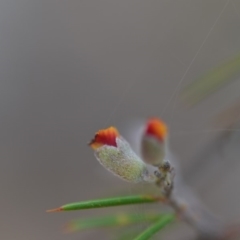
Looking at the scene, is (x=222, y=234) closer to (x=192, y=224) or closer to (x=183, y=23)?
(x=192, y=224)

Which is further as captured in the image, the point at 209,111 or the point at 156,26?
the point at 156,26

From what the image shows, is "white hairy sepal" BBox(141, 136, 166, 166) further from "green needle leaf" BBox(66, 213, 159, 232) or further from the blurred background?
the blurred background

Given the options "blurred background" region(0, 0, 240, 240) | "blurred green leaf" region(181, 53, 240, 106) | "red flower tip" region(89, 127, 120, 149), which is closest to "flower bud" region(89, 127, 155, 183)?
"red flower tip" region(89, 127, 120, 149)

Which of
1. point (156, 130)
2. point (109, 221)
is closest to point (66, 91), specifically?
point (109, 221)

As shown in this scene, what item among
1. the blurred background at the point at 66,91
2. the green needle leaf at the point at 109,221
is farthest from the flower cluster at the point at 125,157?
the blurred background at the point at 66,91

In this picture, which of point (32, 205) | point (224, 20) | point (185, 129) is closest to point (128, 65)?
point (185, 129)

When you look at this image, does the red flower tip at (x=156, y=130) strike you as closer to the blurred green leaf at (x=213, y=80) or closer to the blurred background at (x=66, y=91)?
the blurred green leaf at (x=213, y=80)

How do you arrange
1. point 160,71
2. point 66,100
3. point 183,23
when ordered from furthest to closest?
point 66,100, point 160,71, point 183,23
